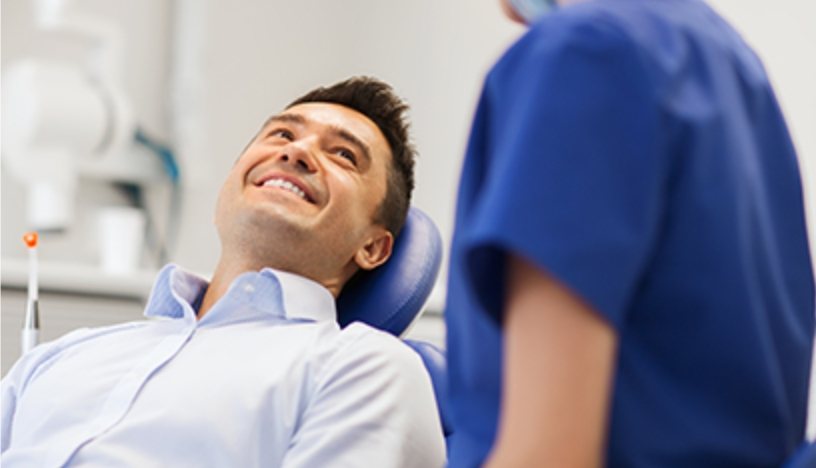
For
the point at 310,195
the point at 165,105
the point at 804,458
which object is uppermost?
the point at 804,458

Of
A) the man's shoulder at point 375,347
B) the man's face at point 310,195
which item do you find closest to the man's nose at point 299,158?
the man's face at point 310,195

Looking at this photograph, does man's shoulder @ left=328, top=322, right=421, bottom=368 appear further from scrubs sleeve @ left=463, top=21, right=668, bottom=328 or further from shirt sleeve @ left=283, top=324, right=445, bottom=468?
scrubs sleeve @ left=463, top=21, right=668, bottom=328

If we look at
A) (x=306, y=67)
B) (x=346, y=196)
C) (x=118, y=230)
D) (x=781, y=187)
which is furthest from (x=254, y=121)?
(x=781, y=187)

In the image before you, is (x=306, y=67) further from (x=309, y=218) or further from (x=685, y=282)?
(x=685, y=282)

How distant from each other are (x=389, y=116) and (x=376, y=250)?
0.85ft

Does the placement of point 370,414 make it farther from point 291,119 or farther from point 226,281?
point 291,119

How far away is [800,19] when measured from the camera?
2.15m

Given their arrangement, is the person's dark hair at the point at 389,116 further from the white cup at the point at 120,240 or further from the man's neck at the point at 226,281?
the white cup at the point at 120,240

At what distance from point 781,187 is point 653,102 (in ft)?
0.77

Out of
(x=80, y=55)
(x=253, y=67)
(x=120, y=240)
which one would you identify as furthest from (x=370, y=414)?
(x=253, y=67)

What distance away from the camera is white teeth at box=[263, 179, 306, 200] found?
1.74m

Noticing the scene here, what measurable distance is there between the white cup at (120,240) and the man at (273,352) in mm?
930

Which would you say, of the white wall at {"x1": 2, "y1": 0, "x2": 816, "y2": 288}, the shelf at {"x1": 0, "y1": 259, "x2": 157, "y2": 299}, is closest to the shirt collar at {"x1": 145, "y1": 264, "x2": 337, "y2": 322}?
the shelf at {"x1": 0, "y1": 259, "x2": 157, "y2": 299}

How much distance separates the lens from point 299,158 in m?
1.76
